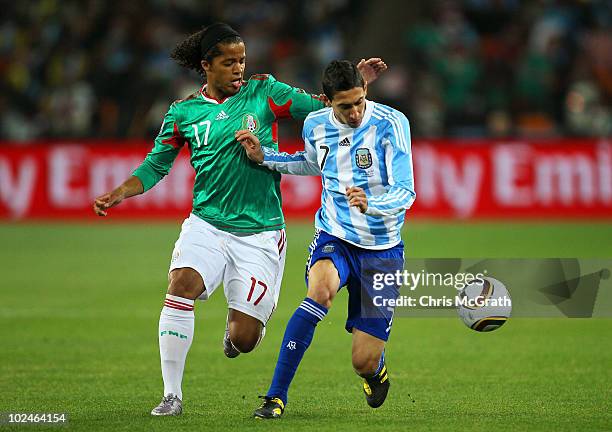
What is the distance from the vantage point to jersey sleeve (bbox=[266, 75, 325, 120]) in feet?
23.2

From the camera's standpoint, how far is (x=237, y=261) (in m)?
6.88

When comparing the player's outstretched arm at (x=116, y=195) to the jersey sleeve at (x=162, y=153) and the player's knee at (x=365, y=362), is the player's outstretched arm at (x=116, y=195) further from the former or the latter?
the player's knee at (x=365, y=362)

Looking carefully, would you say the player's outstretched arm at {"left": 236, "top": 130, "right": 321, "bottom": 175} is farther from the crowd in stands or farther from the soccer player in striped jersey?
the crowd in stands

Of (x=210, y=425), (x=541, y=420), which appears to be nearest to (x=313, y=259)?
(x=210, y=425)

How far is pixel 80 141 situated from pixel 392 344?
10.8m

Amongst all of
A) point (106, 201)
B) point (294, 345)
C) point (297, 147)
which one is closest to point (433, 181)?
point (297, 147)

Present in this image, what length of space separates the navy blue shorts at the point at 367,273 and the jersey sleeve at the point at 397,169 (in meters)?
0.37

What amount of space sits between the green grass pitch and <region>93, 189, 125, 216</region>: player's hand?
121 centimetres

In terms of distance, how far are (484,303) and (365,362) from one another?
0.88m

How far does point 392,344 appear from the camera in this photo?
9547 mm

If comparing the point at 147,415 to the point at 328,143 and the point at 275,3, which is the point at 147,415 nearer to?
the point at 328,143

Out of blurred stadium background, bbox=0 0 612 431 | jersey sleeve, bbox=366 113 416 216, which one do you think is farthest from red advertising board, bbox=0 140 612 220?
jersey sleeve, bbox=366 113 416 216

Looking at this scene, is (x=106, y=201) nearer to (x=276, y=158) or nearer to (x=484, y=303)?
(x=276, y=158)

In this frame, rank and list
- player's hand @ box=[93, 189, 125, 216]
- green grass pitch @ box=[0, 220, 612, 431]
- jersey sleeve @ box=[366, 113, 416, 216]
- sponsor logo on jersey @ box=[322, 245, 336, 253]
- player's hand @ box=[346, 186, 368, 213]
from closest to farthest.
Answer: player's hand @ box=[346, 186, 368, 213]
jersey sleeve @ box=[366, 113, 416, 216]
green grass pitch @ box=[0, 220, 612, 431]
sponsor logo on jersey @ box=[322, 245, 336, 253]
player's hand @ box=[93, 189, 125, 216]
